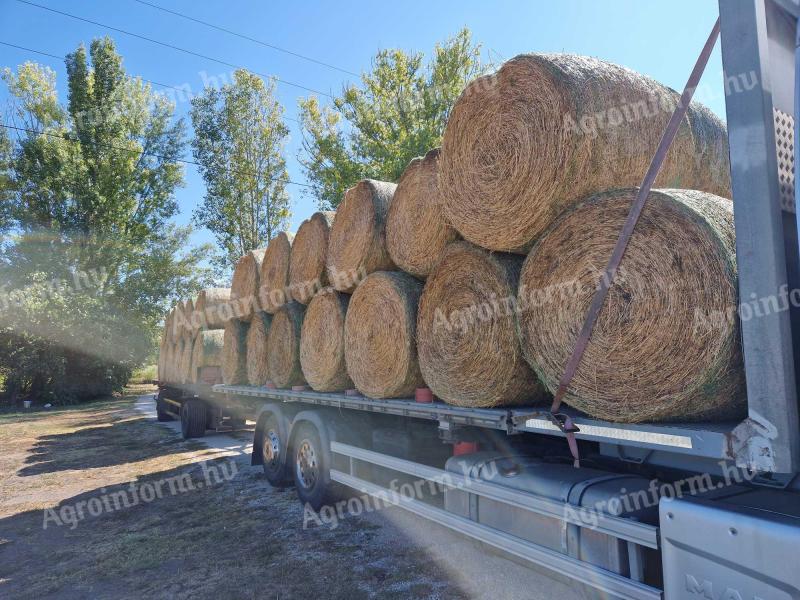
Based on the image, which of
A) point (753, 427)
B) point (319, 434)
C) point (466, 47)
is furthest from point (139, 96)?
point (753, 427)

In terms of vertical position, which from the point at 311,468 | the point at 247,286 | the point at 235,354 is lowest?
the point at 311,468

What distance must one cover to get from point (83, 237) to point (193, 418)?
19696 mm

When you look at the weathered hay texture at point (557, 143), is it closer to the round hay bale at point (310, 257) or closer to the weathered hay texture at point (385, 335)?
the weathered hay texture at point (385, 335)

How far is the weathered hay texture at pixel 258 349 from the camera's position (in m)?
7.88

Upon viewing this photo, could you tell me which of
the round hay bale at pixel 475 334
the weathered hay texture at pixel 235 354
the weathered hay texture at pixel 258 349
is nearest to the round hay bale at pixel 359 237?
the round hay bale at pixel 475 334

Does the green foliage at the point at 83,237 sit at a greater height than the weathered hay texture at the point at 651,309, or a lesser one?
greater

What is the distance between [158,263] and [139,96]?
8918 millimetres

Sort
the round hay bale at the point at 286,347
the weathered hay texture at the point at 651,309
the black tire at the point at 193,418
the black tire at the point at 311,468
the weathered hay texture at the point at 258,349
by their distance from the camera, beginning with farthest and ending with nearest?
the black tire at the point at 193,418 < the weathered hay texture at the point at 258,349 < the round hay bale at the point at 286,347 < the black tire at the point at 311,468 < the weathered hay texture at the point at 651,309

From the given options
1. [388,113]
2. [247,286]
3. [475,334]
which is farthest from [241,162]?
[475,334]

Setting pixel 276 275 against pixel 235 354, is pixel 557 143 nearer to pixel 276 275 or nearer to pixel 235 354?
pixel 276 275

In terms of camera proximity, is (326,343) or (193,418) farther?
(193,418)

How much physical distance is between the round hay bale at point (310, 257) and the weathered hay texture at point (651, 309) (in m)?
3.97

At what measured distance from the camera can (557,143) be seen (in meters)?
3.04

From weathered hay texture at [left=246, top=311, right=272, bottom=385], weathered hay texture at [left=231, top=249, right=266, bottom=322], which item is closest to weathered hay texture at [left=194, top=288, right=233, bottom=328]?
weathered hay texture at [left=231, top=249, right=266, bottom=322]
